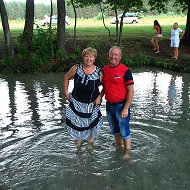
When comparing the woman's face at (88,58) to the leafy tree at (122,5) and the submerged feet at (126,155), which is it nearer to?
the submerged feet at (126,155)

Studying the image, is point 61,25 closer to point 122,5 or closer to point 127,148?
point 122,5

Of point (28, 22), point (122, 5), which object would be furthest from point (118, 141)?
point (122, 5)

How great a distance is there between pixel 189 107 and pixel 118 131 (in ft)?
13.4

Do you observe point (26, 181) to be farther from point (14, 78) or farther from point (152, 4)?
point (152, 4)

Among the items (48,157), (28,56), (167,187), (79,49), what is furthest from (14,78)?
(167,187)

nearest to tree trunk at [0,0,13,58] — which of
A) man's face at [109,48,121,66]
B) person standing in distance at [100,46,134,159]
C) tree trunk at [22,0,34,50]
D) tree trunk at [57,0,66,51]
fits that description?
tree trunk at [22,0,34,50]

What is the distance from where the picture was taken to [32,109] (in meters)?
9.75

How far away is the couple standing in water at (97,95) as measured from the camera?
18.9 ft

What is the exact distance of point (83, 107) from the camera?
620 cm

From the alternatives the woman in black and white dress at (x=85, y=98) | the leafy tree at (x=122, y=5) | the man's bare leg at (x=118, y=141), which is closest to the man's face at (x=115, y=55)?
the woman in black and white dress at (x=85, y=98)

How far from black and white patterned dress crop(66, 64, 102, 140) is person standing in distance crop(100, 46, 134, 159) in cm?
21

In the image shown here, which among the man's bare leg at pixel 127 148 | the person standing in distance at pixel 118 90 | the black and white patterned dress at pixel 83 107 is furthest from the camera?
the man's bare leg at pixel 127 148

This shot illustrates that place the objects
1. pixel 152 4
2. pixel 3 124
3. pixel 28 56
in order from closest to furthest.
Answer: pixel 3 124 → pixel 28 56 → pixel 152 4

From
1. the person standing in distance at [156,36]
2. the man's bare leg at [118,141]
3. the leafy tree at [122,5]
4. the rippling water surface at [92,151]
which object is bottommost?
the rippling water surface at [92,151]
